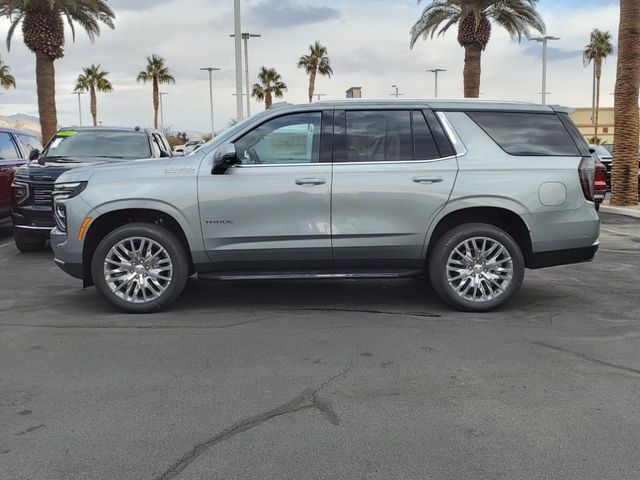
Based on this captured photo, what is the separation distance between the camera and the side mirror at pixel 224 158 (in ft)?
18.2

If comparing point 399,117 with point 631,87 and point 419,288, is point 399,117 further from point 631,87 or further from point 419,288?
point 631,87

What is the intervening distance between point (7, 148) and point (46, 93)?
472 inches

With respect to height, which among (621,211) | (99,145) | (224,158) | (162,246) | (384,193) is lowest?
(621,211)

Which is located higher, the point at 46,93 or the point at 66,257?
the point at 46,93

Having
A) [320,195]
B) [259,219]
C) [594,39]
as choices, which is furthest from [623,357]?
[594,39]

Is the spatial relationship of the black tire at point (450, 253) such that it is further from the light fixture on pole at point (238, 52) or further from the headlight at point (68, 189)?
the light fixture on pole at point (238, 52)

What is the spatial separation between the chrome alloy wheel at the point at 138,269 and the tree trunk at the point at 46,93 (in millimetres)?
18141

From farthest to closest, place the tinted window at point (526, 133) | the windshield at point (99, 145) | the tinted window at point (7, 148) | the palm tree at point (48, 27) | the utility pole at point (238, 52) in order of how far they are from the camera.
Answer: the palm tree at point (48, 27)
the utility pole at point (238, 52)
the tinted window at point (7, 148)
the windshield at point (99, 145)
the tinted window at point (526, 133)

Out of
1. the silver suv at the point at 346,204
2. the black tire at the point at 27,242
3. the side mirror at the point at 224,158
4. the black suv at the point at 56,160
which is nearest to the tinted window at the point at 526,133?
the silver suv at the point at 346,204

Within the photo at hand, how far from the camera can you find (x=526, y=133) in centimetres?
601

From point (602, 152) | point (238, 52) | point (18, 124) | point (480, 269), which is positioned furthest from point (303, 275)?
point (18, 124)

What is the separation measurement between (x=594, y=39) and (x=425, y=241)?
5732 centimetres

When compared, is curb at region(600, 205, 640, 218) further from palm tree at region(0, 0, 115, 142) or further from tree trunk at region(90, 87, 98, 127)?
tree trunk at region(90, 87, 98, 127)

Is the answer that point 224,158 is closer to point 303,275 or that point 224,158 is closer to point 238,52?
point 303,275
